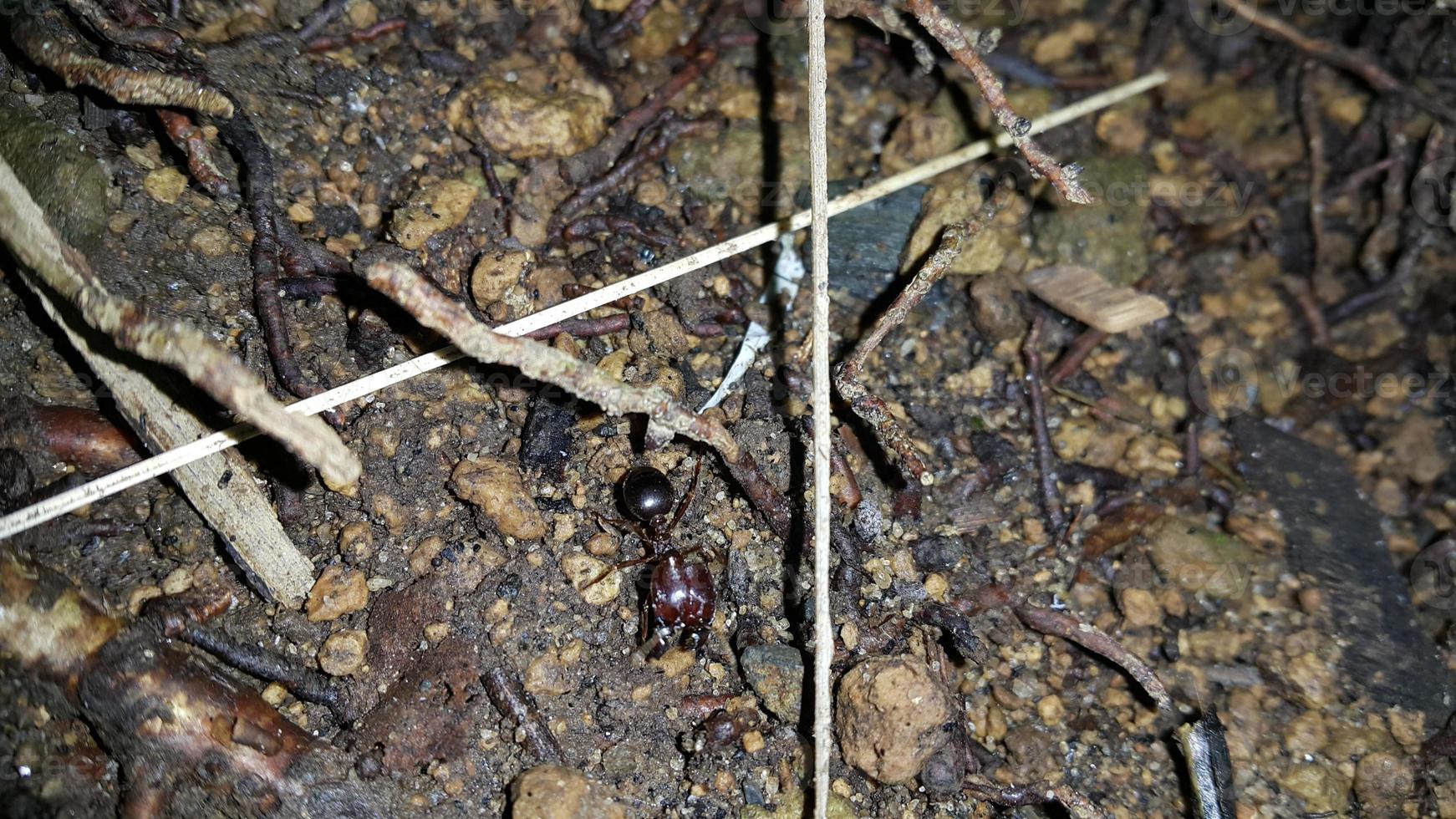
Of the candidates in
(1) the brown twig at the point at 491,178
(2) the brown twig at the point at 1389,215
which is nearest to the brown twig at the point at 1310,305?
(2) the brown twig at the point at 1389,215

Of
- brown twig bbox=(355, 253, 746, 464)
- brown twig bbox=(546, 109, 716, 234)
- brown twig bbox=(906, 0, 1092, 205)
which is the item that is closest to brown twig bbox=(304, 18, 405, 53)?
brown twig bbox=(546, 109, 716, 234)

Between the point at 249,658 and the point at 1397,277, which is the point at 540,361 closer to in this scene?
the point at 249,658

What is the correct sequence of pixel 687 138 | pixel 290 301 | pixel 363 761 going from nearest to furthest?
1. pixel 363 761
2. pixel 290 301
3. pixel 687 138

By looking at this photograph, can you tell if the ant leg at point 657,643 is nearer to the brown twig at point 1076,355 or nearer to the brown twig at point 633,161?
the brown twig at point 633,161

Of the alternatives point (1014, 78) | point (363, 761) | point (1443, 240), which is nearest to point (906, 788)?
point (363, 761)

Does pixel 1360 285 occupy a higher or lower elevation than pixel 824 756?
higher

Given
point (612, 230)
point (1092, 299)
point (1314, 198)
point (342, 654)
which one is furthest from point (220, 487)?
point (1314, 198)

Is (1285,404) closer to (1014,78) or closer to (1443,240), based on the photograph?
(1443,240)
